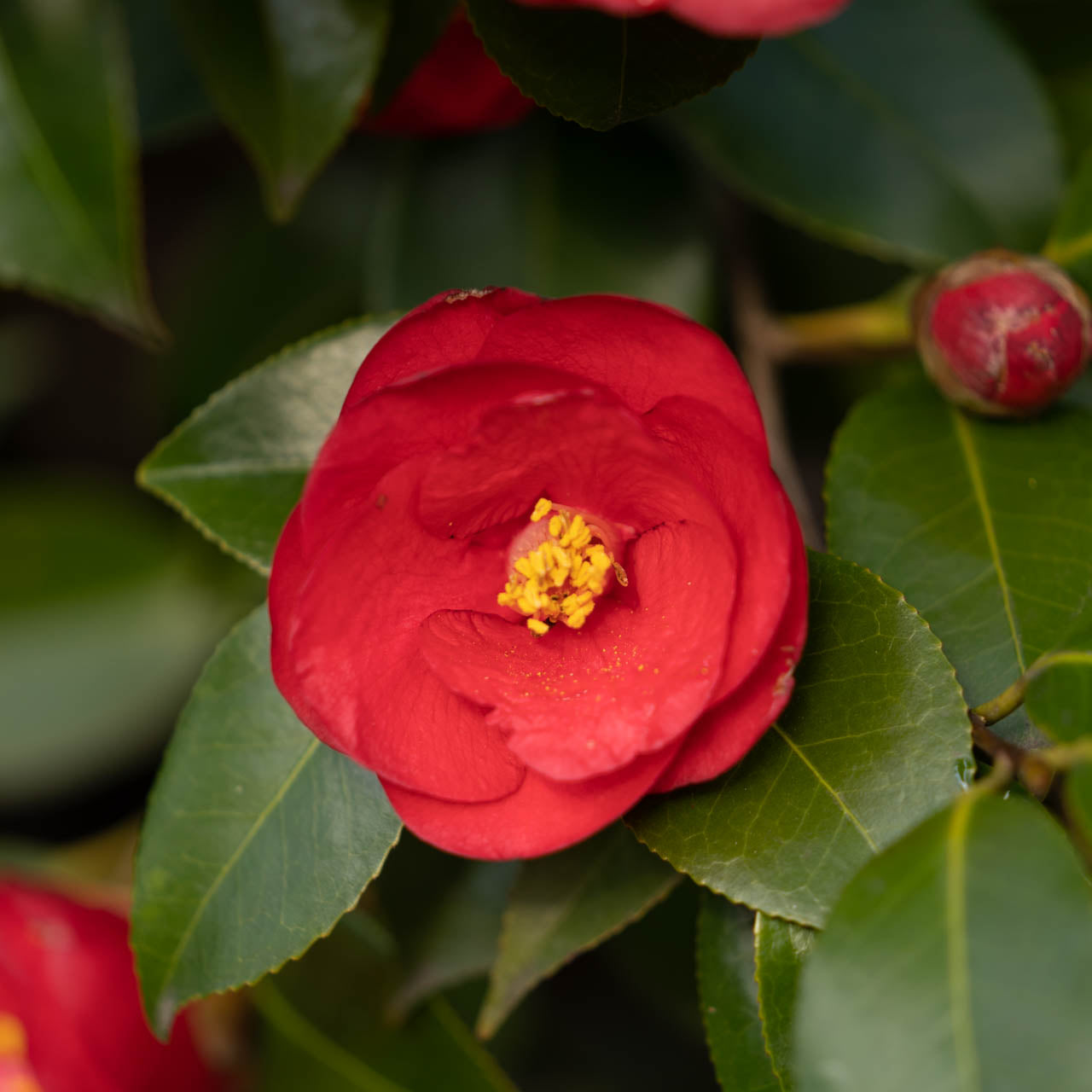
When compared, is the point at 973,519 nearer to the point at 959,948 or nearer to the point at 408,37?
the point at 959,948

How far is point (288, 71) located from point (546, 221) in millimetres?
297

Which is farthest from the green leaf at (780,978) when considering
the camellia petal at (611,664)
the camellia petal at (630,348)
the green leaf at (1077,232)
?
the green leaf at (1077,232)

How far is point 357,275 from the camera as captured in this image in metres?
1.33

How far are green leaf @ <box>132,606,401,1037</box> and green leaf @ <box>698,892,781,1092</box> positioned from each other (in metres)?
0.24

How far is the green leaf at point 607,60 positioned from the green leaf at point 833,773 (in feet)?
0.89

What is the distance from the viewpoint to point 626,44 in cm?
59

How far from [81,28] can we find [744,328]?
24.3 inches

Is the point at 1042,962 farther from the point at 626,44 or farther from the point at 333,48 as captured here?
the point at 333,48

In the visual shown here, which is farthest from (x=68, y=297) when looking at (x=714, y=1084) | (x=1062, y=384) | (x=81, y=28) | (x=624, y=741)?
(x=714, y=1084)

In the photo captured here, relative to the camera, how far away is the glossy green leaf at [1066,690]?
51cm

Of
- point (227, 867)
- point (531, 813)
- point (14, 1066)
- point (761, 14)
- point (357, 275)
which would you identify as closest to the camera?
point (761, 14)

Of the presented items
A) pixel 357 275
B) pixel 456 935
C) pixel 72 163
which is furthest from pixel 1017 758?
pixel 357 275

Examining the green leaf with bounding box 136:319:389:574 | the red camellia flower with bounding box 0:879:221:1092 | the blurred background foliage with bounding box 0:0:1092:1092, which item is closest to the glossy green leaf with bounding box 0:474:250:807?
the blurred background foliage with bounding box 0:0:1092:1092

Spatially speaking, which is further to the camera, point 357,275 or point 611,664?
point 357,275
